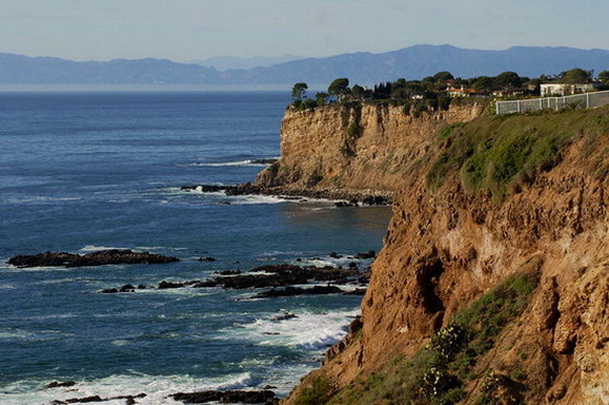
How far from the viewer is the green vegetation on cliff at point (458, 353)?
30688 mm

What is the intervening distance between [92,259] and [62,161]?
296 ft

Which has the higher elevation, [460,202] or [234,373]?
[460,202]

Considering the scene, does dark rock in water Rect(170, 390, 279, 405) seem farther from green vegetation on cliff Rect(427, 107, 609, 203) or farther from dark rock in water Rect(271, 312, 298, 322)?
green vegetation on cliff Rect(427, 107, 609, 203)

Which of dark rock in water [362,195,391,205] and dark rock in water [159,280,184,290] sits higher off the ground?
dark rock in water [362,195,391,205]

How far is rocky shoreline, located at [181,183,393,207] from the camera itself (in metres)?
115

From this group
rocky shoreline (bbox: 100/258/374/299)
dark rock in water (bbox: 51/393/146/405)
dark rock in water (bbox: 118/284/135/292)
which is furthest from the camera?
dark rock in water (bbox: 118/284/135/292)

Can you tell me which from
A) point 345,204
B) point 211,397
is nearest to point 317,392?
point 211,397

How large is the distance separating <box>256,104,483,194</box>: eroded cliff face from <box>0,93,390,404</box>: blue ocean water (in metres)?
8.35

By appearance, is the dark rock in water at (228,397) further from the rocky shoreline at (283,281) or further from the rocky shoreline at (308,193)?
the rocky shoreline at (308,193)

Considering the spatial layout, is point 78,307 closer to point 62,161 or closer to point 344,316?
point 344,316

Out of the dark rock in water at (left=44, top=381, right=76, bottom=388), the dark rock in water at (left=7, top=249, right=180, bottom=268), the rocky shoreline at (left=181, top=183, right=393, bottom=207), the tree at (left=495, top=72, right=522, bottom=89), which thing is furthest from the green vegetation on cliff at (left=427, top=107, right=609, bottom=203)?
the tree at (left=495, top=72, right=522, bottom=89)

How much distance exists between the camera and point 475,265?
34.0 meters

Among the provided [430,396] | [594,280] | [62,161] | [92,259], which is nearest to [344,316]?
[92,259]

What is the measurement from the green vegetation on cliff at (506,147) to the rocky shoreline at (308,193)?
75742mm
